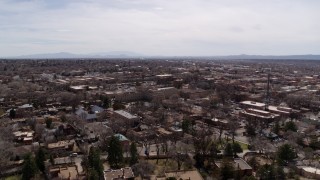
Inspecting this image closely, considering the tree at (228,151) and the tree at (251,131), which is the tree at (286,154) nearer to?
the tree at (228,151)

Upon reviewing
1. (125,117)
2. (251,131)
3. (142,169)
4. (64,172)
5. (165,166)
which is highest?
(125,117)

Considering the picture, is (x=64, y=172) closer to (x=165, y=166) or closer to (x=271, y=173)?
(x=165, y=166)

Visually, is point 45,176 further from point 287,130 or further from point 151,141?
point 287,130

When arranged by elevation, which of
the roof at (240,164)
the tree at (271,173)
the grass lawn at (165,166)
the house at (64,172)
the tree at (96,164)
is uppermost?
the tree at (96,164)

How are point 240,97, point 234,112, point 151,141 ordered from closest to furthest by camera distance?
point 151,141 < point 234,112 < point 240,97

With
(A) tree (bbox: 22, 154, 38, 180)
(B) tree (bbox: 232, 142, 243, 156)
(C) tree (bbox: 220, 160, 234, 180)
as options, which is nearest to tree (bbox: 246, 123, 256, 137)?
(B) tree (bbox: 232, 142, 243, 156)

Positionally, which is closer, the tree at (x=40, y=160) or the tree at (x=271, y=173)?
the tree at (x=271, y=173)

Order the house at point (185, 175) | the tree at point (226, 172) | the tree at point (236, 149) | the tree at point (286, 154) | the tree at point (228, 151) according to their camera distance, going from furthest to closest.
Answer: the tree at point (236, 149)
the tree at point (228, 151)
the tree at point (286, 154)
the tree at point (226, 172)
the house at point (185, 175)

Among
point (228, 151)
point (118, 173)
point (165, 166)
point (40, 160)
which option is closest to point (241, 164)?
point (228, 151)

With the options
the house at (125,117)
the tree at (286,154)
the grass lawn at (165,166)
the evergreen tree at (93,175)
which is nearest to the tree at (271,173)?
the tree at (286,154)

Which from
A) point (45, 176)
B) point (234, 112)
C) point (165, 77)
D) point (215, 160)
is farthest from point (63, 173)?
point (165, 77)

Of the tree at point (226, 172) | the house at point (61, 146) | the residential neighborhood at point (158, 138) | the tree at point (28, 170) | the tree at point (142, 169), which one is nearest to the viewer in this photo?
the tree at point (28, 170)
